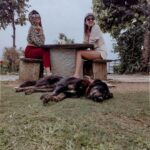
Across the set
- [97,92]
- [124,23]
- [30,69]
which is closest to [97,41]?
[30,69]

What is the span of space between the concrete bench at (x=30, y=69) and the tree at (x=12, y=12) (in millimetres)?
14231

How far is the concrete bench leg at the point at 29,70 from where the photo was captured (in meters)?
9.56

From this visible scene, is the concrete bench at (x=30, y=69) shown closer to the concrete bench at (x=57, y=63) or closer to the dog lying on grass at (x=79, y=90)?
the concrete bench at (x=57, y=63)

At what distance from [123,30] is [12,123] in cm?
1799

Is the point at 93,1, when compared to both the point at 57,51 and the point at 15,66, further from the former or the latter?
the point at 57,51

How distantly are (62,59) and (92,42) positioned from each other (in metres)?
0.79

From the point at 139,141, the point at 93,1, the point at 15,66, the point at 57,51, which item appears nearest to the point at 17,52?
the point at 15,66

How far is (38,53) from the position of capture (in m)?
9.36

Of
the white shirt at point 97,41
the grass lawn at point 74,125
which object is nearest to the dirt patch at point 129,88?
the white shirt at point 97,41

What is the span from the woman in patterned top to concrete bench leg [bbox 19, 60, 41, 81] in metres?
0.21

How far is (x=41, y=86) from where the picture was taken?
763 cm

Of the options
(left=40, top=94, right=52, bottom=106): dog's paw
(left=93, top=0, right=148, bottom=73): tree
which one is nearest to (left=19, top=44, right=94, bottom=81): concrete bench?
(left=40, top=94, right=52, bottom=106): dog's paw

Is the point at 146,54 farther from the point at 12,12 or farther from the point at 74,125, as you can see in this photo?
the point at 74,125

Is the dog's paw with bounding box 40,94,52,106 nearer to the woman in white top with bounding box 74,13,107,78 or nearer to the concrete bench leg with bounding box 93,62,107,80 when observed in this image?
the woman in white top with bounding box 74,13,107,78
